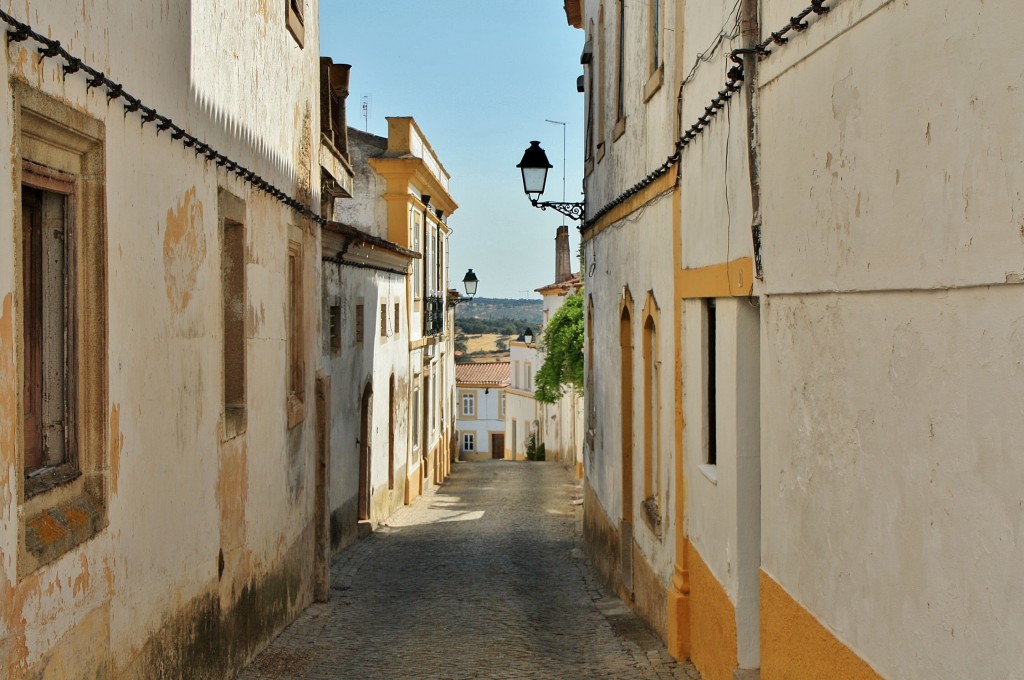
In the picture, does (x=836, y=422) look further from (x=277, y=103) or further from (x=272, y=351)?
(x=277, y=103)

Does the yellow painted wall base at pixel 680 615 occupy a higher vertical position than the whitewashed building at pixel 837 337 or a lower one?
lower

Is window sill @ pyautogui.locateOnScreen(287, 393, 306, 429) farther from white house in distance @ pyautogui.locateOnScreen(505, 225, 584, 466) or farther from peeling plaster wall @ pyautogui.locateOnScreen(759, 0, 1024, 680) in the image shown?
white house in distance @ pyautogui.locateOnScreen(505, 225, 584, 466)

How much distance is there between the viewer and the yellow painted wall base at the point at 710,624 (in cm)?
694

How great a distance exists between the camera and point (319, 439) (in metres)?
12.0

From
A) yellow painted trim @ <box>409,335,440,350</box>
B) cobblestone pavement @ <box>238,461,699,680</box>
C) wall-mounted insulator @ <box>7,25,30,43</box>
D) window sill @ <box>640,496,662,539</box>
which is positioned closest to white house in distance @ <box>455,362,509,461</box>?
yellow painted trim @ <box>409,335,440,350</box>

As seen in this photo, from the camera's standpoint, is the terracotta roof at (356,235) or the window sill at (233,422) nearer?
the window sill at (233,422)

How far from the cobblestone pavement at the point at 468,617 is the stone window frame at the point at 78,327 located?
328 centimetres

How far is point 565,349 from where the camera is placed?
28.0 metres

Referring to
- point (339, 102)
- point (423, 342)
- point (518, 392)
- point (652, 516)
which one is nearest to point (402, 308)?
point (423, 342)

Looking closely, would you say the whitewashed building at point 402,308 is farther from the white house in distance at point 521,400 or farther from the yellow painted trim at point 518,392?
the yellow painted trim at point 518,392

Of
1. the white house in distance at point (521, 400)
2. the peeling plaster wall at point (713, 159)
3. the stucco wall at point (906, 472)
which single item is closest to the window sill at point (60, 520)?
the stucco wall at point (906, 472)

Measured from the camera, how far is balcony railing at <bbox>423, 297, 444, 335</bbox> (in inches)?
1106

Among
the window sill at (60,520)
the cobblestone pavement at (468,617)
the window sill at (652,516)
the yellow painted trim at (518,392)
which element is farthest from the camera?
the yellow painted trim at (518,392)

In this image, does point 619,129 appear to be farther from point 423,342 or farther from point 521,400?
point 521,400
